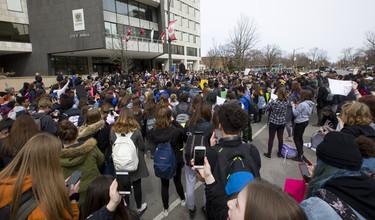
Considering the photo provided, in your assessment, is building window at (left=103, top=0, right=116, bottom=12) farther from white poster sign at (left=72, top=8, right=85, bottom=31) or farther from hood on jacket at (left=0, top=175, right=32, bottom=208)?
hood on jacket at (left=0, top=175, right=32, bottom=208)

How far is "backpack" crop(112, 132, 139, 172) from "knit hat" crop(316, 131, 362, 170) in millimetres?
2623

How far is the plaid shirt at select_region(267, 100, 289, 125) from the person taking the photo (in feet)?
18.8

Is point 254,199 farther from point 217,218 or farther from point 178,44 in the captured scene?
point 178,44

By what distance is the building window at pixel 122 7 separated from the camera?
31.3 metres

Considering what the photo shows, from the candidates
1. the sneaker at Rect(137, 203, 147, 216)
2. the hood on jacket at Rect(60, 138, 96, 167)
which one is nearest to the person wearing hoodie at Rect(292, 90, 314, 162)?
the sneaker at Rect(137, 203, 147, 216)

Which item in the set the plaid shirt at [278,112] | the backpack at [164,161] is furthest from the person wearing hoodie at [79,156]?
the plaid shirt at [278,112]

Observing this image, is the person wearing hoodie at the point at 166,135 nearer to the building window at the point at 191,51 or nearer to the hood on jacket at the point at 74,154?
the hood on jacket at the point at 74,154

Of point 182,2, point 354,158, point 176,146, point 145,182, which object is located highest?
point 182,2

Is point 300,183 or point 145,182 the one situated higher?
point 300,183

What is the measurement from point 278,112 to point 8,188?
5656 mm

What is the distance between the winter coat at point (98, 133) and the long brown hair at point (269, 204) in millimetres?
3033

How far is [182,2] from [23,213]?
2122 inches

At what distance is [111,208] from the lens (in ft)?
5.57

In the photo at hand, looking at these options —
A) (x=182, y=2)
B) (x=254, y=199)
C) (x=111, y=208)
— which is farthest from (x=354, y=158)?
(x=182, y=2)
